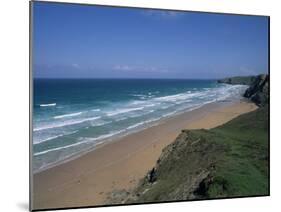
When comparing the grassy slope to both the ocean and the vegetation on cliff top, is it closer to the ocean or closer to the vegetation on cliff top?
the vegetation on cliff top

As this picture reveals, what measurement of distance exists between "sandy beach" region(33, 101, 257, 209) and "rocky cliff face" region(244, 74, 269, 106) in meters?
0.59

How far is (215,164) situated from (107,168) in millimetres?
1237

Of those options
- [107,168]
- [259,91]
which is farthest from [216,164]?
[107,168]

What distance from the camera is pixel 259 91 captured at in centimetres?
607

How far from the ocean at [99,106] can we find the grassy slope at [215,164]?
1.19 ft

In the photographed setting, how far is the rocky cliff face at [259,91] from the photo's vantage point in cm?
605

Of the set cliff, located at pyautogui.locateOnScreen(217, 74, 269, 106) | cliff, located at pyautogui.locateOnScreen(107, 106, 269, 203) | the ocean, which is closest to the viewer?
the ocean

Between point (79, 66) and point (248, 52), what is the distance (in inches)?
78.6

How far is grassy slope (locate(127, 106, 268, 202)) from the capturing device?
5652mm

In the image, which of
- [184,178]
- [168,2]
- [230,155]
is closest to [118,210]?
[184,178]

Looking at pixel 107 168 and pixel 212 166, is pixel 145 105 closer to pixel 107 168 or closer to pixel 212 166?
pixel 107 168

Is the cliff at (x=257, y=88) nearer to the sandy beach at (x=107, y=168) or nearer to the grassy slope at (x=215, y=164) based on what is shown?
the grassy slope at (x=215, y=164)

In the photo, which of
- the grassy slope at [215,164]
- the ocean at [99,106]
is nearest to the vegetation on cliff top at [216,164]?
the grassy slope at [215,164]

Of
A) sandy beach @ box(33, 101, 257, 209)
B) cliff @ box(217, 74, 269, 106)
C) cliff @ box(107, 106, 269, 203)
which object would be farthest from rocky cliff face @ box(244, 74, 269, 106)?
sandy beach @ box(33, 101, 257, 209)
